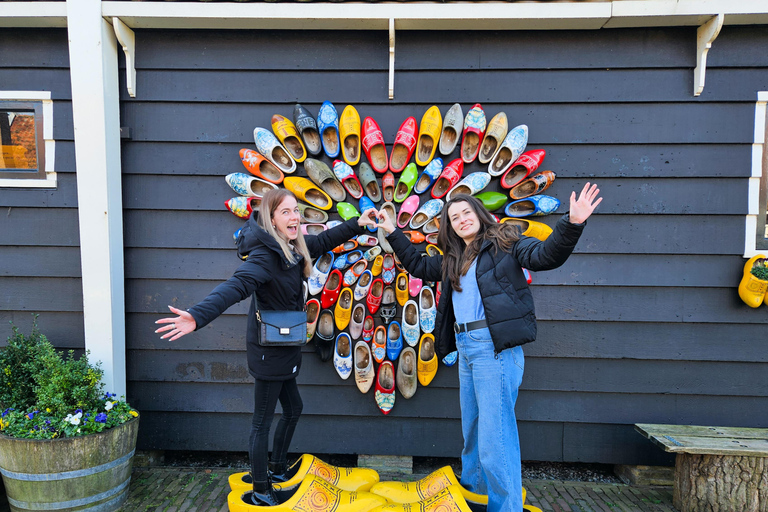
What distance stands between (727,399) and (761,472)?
0.46 m

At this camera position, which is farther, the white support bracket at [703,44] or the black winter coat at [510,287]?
the white support bracket at [703,44]

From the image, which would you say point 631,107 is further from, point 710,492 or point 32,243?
point 32,243

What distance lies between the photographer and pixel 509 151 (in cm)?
244

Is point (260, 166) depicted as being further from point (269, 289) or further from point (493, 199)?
point (493, 199)

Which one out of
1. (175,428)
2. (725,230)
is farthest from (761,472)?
(175,428)

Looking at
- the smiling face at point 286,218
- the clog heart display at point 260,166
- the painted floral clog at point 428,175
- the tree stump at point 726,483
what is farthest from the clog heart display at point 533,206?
the tree stump at point 726,483

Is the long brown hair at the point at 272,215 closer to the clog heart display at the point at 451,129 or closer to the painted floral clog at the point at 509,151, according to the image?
the clog heart display at the point at 451,129

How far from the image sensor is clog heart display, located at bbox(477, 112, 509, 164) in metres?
2.44

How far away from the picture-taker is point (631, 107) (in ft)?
8.06

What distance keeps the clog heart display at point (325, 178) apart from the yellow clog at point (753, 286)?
231cm

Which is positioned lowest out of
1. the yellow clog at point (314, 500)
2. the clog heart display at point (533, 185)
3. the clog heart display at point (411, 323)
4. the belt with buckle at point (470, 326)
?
the yellow clog at point (314, 500)

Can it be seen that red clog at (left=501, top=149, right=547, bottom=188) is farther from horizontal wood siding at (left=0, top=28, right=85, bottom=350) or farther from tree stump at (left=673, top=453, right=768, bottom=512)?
horizontal wood siding at (left=0, top=28, right=85, bottom=350)

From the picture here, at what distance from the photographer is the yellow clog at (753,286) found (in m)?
2.36

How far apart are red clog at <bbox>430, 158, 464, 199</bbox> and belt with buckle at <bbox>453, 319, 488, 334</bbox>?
0.89 metres
